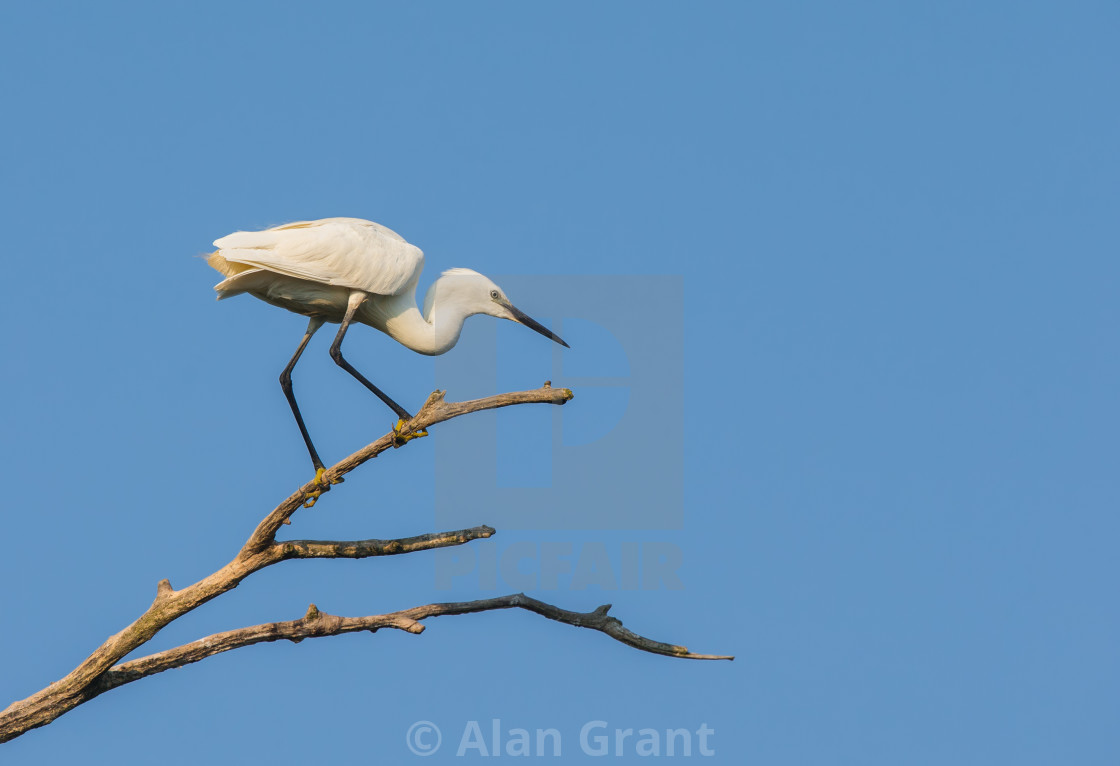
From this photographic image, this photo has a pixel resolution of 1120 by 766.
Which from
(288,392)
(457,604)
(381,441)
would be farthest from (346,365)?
(457,604)

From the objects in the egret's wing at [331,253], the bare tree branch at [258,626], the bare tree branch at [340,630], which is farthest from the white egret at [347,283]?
the bare tree branch at [340,630]

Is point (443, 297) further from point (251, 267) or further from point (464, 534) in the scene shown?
point (464, 534)

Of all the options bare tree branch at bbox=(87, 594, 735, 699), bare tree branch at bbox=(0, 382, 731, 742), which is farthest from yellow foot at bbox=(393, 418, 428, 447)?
bare tree branch at bbox=(87, 594, 735, 699)

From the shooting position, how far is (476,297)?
1148 cm

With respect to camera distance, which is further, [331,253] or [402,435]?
[331,253]

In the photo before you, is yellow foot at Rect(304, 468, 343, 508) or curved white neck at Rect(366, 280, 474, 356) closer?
yellow foot at Rect(304, 468, 343, 508)

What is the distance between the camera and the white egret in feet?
33.7

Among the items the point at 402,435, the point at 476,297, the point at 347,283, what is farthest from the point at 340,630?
the point at 476,297

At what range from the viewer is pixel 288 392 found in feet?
34.3

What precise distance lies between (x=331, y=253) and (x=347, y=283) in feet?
0.95

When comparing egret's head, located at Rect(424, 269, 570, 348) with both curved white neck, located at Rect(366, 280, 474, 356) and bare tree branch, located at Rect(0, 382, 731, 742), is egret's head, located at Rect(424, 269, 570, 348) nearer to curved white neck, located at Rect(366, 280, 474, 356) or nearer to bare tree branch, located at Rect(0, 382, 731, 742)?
curved white neck, located at Rect(366, 280, 474, 356)

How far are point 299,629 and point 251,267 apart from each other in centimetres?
305

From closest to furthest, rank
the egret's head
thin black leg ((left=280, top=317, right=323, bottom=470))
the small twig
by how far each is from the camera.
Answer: the small twig → thin black leg ((left=280, top=317, right=323, bottom=470)) → the egret's head

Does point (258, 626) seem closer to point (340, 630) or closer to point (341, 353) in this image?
point (340, 630)
